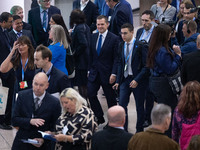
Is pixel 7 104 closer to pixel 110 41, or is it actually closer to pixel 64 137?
pixel 110 41

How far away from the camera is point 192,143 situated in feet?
11.2

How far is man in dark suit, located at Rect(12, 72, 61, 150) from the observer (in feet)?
15.9

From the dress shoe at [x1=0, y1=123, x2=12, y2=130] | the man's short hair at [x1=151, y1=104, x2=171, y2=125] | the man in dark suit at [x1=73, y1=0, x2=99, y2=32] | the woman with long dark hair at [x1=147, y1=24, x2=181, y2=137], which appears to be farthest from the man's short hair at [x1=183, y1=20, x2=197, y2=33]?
the dress shoe at [x1=0, y1=123, x2=12, y2=130]

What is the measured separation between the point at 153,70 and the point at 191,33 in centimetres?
128

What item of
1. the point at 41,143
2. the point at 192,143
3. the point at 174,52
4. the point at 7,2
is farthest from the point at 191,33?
the point at 7,2

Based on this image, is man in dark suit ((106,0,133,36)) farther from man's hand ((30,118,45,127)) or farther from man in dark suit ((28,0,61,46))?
man's hand ((30,118,45,127))

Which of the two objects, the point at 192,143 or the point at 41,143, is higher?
the point at 192,143

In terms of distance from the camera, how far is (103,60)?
7.04 m

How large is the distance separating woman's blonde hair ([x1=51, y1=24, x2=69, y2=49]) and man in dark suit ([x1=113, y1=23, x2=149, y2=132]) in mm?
894

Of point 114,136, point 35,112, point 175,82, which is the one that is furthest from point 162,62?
point 114,136

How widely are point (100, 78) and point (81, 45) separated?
762mm

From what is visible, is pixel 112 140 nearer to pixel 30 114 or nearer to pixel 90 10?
pixel 30 114

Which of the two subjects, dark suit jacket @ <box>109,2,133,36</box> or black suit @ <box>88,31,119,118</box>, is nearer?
black suit @ <box>88,31,119,118</box>

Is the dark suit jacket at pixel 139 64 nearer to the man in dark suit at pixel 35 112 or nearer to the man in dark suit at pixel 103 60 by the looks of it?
the man in dark suit at pixel 103 60
